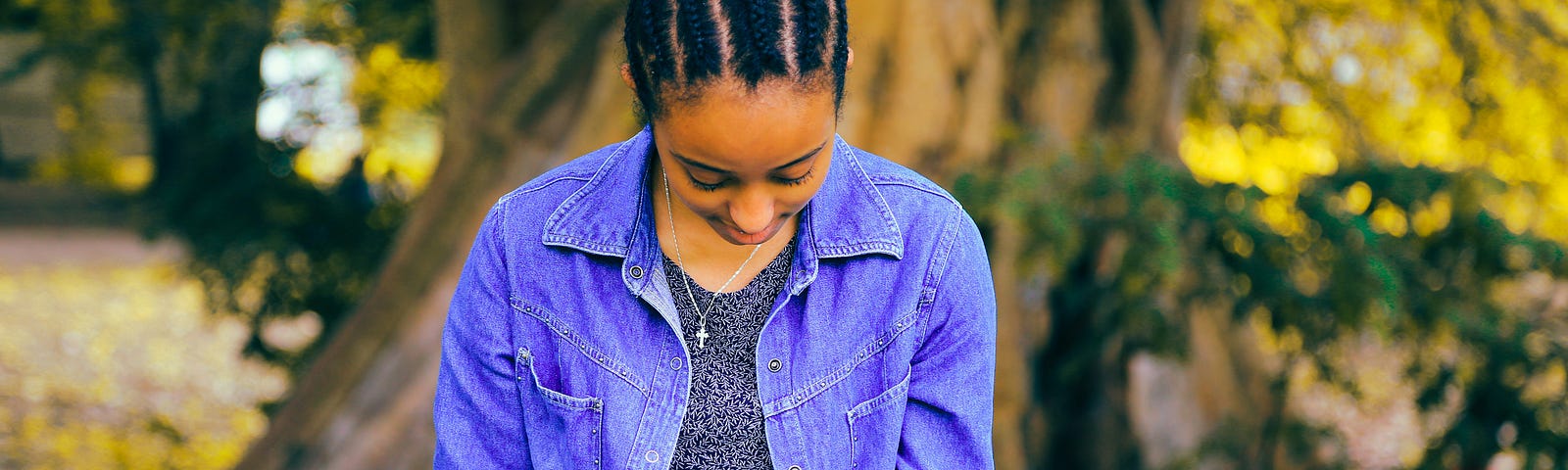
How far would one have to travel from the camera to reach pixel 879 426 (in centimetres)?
161

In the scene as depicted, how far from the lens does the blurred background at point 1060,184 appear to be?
327cm

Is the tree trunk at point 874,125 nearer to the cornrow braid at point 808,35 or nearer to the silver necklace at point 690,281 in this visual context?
the silver necklace at point 690,281

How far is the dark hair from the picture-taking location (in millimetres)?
1348

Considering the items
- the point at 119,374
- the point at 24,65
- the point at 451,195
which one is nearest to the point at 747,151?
the point at 451,195

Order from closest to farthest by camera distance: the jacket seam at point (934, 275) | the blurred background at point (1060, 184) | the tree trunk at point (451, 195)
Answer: the jacket seam at point (934, 275)
the blurred background at point (1060, 184)
the tree trunk at point (451, 195)

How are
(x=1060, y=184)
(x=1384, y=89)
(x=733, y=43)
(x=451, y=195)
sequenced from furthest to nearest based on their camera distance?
(x=1384, y=89)
(x=451, y=195)
(x=1060, y=184)
(x=733, y=43)

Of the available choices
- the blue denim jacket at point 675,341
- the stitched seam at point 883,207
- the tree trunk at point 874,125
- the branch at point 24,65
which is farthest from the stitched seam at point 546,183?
the branch at point 24,65

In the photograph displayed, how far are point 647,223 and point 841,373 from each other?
307 mm

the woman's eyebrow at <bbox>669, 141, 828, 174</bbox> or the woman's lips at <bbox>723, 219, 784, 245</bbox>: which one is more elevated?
the woman's eyebrow at <bbox>669, 141, 828, 174</bbox>

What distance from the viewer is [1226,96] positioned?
19.7 ft

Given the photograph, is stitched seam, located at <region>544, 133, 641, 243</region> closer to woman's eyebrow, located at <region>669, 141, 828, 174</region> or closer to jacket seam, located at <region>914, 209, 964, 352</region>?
woman's eyebrow, located at <region>669, 141, 828, 174</region>

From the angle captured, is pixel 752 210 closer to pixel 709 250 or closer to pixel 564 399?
pixel 709 250

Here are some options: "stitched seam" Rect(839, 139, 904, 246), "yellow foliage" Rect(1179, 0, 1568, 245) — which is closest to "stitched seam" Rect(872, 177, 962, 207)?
"stitched seam" Rect(839, 139, 904, 246)

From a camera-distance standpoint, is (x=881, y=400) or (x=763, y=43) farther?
(x=881, y=400)
